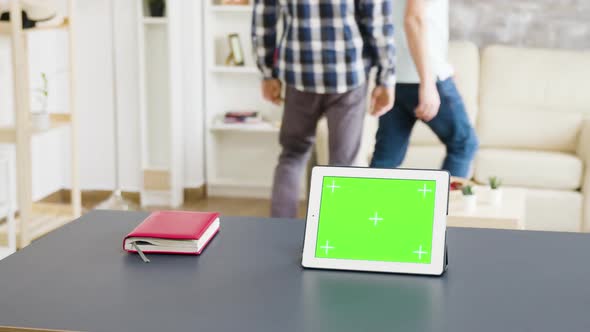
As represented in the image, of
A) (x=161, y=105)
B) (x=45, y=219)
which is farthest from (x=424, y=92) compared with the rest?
(x=161, y=105)

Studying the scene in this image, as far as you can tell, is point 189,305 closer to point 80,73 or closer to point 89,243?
point 89,243

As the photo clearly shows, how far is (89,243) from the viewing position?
1.65 meters

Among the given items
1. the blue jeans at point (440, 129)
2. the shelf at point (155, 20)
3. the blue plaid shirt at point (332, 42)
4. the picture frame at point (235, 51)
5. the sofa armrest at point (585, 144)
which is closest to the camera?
the blue plaid shirt at point (332, 42)

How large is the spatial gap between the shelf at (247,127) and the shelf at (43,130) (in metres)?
0.99

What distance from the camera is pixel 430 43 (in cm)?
303

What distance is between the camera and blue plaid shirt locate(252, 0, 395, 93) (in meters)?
2.75

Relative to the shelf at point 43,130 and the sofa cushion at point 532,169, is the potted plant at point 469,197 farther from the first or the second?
the shelf at point 43,130

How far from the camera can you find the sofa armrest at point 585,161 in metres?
4.04

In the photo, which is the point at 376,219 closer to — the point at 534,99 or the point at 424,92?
the point at 424,92

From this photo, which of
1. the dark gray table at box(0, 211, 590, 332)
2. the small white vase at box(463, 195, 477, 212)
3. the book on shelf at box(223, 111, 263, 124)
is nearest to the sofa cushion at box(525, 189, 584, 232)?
the small white vase at box(463, 195, 477, 212)

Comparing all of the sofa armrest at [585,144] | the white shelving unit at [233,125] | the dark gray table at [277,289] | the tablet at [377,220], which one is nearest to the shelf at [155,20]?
the white shelving unit at [233,125]

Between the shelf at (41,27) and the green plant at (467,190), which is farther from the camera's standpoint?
the shelf at (41,27)

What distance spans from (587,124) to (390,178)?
2938 millimetres

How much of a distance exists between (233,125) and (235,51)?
404mm
